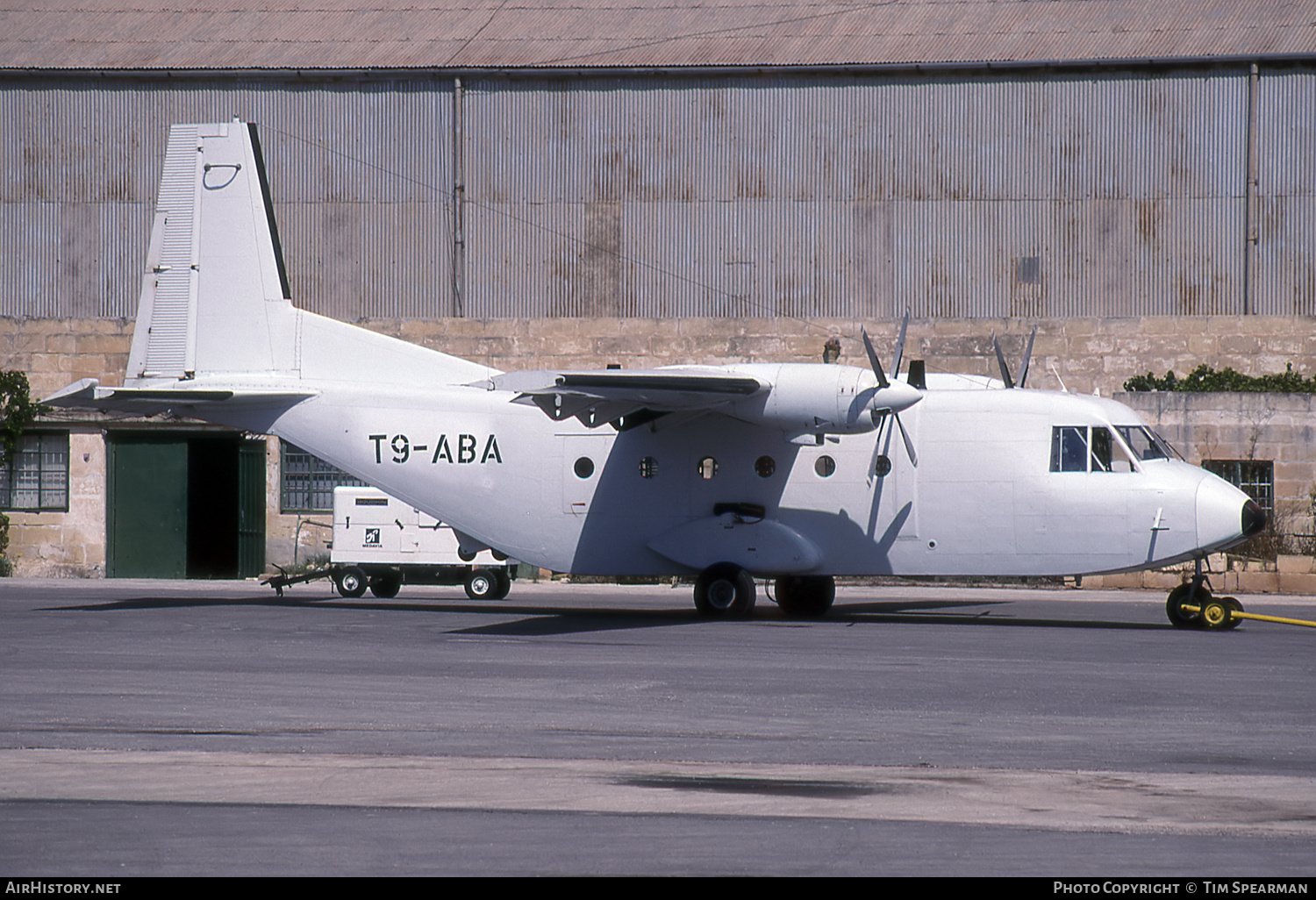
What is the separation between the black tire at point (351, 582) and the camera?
28562 millimetres

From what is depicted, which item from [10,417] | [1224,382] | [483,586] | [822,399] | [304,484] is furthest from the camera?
[304,484]

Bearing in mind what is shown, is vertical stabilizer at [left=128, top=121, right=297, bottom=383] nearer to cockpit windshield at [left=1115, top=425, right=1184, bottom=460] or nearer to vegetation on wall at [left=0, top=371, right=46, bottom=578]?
vegetation on wall at [left=0, top=371, right=46, bottom=578]

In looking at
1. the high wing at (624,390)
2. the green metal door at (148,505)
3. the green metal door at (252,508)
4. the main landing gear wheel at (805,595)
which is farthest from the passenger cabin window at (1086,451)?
the green metal door at (148,505)

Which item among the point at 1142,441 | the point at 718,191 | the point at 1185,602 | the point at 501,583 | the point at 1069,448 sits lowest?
the point at 501,583

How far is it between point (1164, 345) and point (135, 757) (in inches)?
1134

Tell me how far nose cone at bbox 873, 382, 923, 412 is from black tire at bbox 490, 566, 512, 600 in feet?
35.1

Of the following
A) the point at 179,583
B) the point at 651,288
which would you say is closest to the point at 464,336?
the point at 651,288

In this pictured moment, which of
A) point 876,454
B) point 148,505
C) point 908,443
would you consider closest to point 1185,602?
point 908,443

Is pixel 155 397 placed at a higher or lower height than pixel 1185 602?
higher

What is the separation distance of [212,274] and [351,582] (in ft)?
23.5

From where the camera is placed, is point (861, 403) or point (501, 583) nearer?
point (861, 403)

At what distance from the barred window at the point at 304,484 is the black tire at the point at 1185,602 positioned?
838 inches

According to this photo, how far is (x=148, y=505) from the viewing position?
35.7m

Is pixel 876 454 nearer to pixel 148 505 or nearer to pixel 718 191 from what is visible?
pixel 718 191
